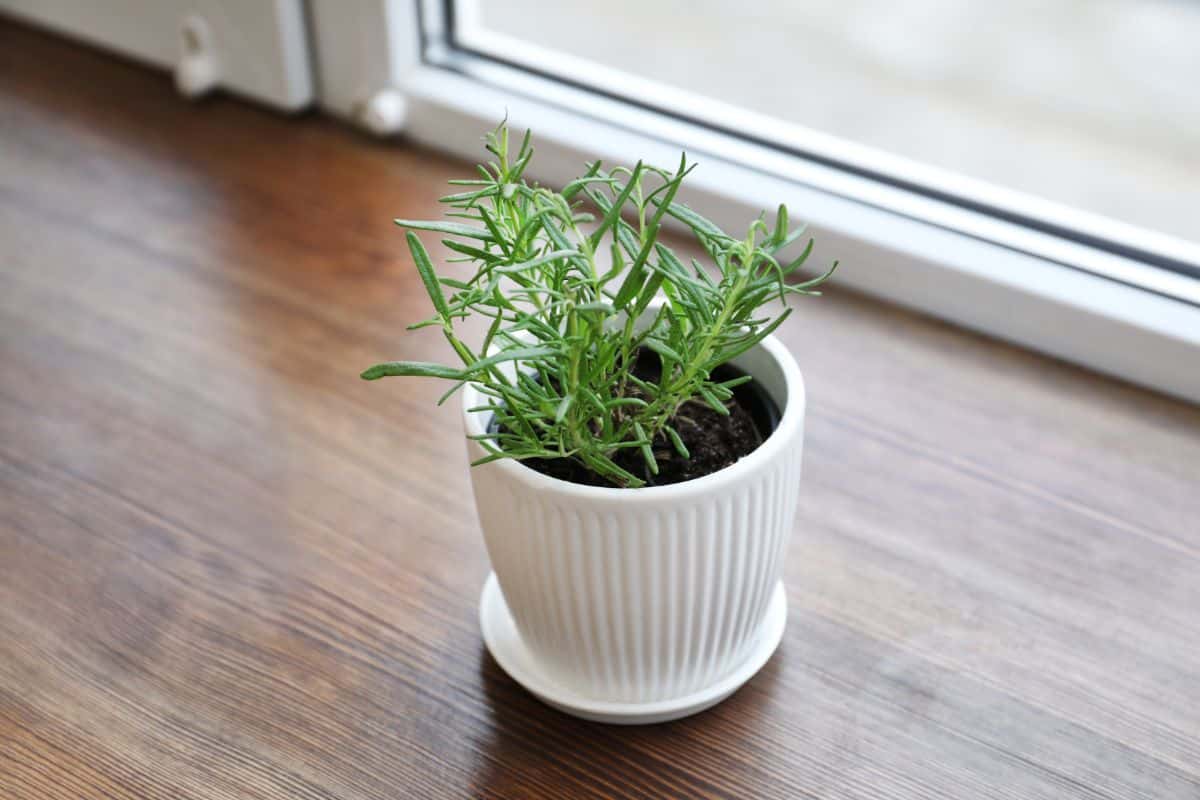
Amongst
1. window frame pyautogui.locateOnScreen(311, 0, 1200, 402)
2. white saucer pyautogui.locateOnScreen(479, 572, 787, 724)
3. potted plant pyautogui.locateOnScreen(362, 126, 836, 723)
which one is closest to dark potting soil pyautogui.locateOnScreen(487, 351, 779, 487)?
potted plant pyautogui.locateOnScreen(362, 126, 836, 723)

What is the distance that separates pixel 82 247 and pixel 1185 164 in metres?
1.02

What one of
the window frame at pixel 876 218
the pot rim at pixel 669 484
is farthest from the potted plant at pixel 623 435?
the window frame at pixel 876 218

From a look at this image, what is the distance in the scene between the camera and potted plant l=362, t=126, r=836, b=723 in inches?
21.7

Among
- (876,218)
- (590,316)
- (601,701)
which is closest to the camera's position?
(590,316)

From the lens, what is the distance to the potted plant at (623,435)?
552 millimetres

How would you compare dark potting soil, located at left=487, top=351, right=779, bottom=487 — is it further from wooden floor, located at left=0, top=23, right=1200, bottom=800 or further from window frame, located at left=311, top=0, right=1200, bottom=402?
window frame, located at left=311, top=0, right=1200, bottom=402

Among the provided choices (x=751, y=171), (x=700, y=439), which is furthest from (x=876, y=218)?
(x=700, y=439)

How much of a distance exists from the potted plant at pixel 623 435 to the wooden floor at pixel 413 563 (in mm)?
91

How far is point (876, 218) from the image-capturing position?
973mm

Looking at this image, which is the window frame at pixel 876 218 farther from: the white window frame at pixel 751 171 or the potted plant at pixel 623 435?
the potted plant at pixel 623 435

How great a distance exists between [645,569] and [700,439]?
3.0 inches

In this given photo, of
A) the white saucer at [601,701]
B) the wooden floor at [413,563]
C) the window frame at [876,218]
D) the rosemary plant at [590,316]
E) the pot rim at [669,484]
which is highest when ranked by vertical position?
the rosemary plant at [590,316]

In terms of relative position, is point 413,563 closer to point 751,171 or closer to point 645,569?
point 645,569

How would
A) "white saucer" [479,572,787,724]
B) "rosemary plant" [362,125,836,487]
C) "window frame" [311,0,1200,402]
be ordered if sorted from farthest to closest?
"window frame" [311,0,1200,402], "white saucer" [479,572,787,724], "rosemary plant" [362,125,836,487]
